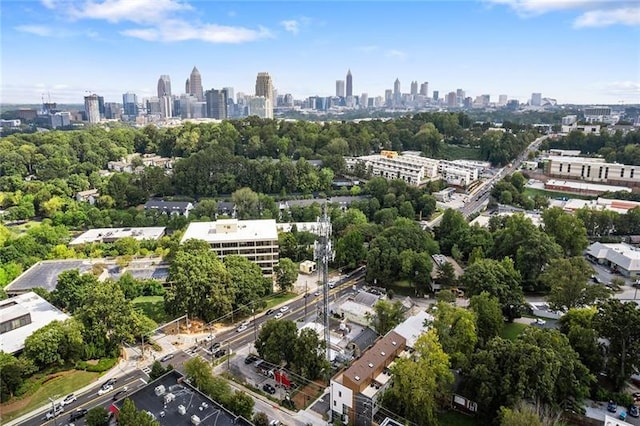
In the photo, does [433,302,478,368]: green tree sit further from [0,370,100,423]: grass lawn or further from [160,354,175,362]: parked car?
[0,370,100,423]: grass lawn

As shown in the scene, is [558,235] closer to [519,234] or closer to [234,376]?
[519,234]

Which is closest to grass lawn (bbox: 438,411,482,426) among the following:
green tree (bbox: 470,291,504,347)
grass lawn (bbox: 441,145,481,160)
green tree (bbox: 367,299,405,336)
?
green tree (bbox: 470,291,504,347)

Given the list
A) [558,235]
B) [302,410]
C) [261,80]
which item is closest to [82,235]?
[302,410]

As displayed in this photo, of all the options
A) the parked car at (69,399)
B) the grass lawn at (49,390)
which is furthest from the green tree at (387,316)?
the parked car at (69,399)

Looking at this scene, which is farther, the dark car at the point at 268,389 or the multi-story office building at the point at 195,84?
the multi-story office building at the point at 195,84

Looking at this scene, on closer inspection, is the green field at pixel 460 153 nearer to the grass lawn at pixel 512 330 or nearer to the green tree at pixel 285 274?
the green tree at pixel 285 274

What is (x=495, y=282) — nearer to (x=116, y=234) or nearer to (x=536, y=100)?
(x=116, y=234)
